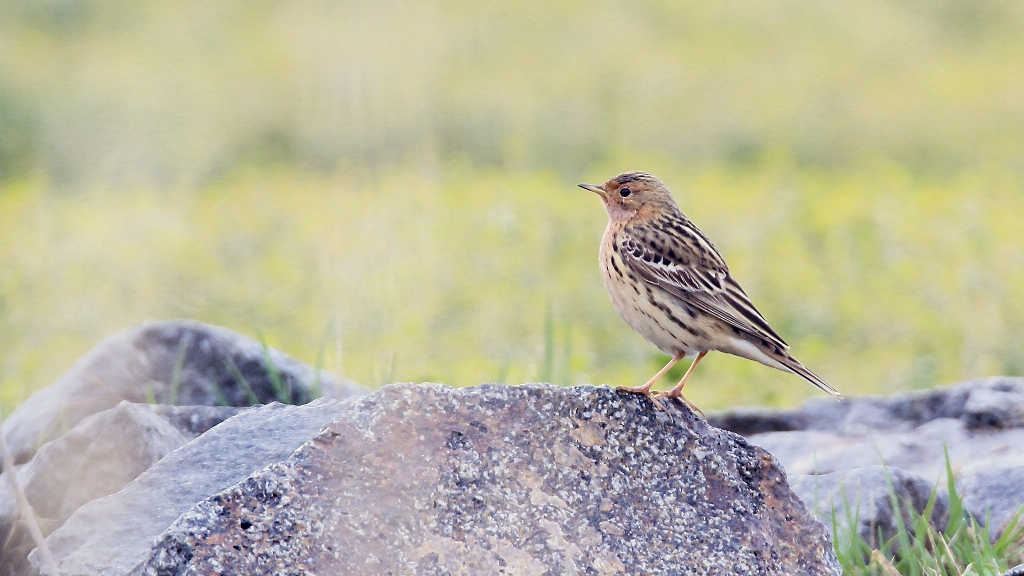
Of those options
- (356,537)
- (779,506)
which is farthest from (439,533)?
(779,506)

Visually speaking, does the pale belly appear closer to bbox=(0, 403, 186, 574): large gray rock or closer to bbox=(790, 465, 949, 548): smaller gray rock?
bbox=(790, 465, 949, 548): smaller gray rock

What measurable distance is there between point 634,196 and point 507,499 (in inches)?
87.2

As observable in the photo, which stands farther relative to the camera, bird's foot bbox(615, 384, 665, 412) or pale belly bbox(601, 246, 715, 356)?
pale belly bbox(601, 246, 715, 356)

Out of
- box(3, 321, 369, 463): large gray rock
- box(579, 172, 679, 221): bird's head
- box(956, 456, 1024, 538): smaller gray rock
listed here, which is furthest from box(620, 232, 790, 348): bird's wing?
box(3, 321, 369, 463): large gray rock

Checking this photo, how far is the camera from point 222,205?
14484 mm

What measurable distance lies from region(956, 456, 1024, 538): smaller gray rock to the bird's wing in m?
1.40

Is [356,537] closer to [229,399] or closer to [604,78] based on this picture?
[229,399]

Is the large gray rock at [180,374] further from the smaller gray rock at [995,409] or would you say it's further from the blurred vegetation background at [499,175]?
the smaller gray rock at [995,409]

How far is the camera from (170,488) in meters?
4.05

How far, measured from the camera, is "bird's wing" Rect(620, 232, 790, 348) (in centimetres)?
488

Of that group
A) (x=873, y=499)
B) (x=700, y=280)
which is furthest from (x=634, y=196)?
(x=873, y=499)

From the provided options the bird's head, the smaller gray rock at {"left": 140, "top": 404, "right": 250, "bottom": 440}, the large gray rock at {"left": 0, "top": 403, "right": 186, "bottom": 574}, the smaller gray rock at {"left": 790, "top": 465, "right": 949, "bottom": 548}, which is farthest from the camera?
the bird's head

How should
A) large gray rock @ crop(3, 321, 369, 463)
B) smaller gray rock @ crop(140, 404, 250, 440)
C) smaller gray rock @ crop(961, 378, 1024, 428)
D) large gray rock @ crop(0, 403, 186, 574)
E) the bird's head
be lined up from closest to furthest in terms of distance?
large gray rock @ crop(0, 403, 186, 574)
smaller gray rock @ crop(140, 404, 250, 440)
the bird's head
large gray rock @ crop(3, 321, 369, 463)
smaller gray rock @ crop(961, 378, 1024, 428)

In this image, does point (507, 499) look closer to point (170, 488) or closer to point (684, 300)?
point (170, 488)
